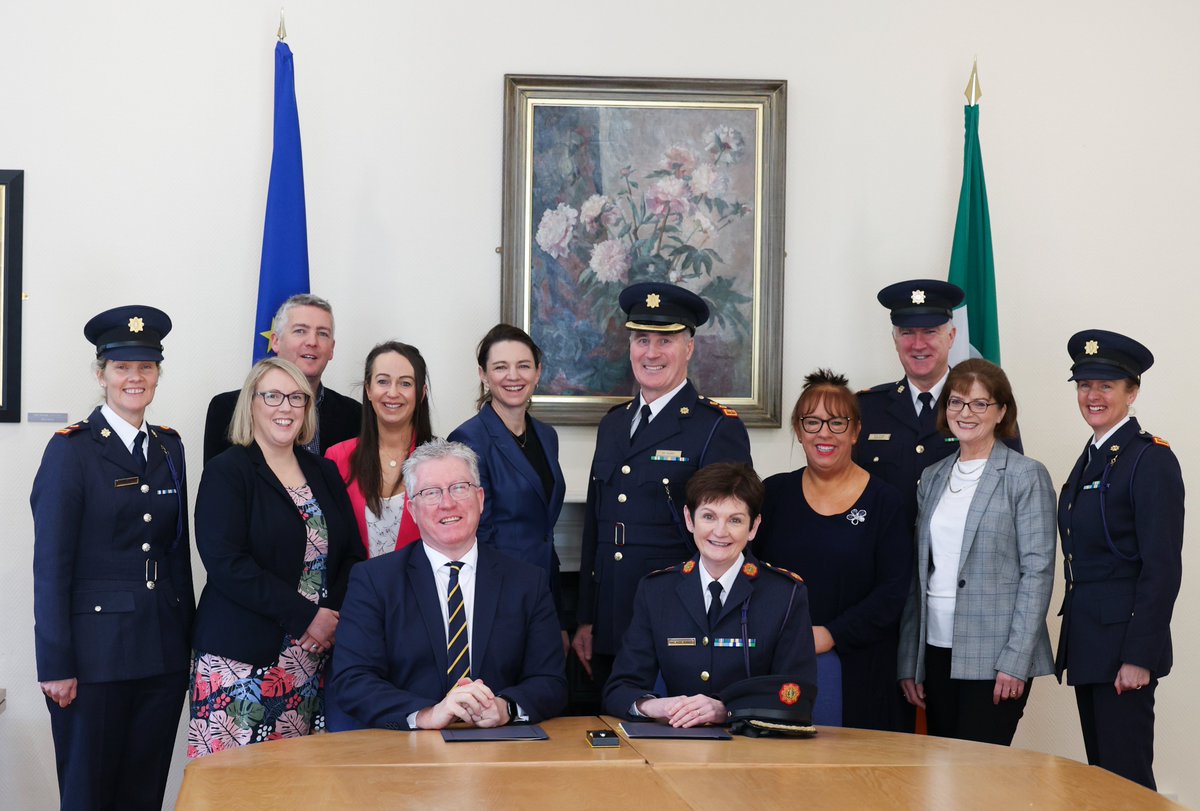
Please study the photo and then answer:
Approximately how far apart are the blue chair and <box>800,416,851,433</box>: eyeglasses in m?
0.61

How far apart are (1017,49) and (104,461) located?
11.6ft

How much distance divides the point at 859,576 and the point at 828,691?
1.11 feet

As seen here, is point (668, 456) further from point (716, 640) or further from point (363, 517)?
point (363, 517)

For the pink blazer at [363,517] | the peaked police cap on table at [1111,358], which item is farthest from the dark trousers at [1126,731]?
the pink blazer at [363,517]

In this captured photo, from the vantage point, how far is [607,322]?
439 cm

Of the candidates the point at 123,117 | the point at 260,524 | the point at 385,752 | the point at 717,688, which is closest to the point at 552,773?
the point at 385,752

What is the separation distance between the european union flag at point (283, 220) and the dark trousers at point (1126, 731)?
2.86m

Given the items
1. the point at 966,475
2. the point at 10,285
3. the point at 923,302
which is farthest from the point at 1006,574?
the point at 10,285

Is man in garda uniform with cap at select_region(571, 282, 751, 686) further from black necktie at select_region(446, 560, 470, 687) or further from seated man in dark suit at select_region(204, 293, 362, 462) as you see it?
seated man in dark suit at select_region(204, 293, 362, 462)

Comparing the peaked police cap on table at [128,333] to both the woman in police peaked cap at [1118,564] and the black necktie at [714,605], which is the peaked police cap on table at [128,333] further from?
the woman in police peaked cap at [1118,564]

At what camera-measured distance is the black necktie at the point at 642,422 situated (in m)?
3.41

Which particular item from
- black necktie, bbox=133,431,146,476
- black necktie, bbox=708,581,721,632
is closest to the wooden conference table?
black necktie, bbox=708,581,721,632

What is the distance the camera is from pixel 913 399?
3.69m

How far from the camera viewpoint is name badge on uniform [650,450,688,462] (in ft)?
11.0
